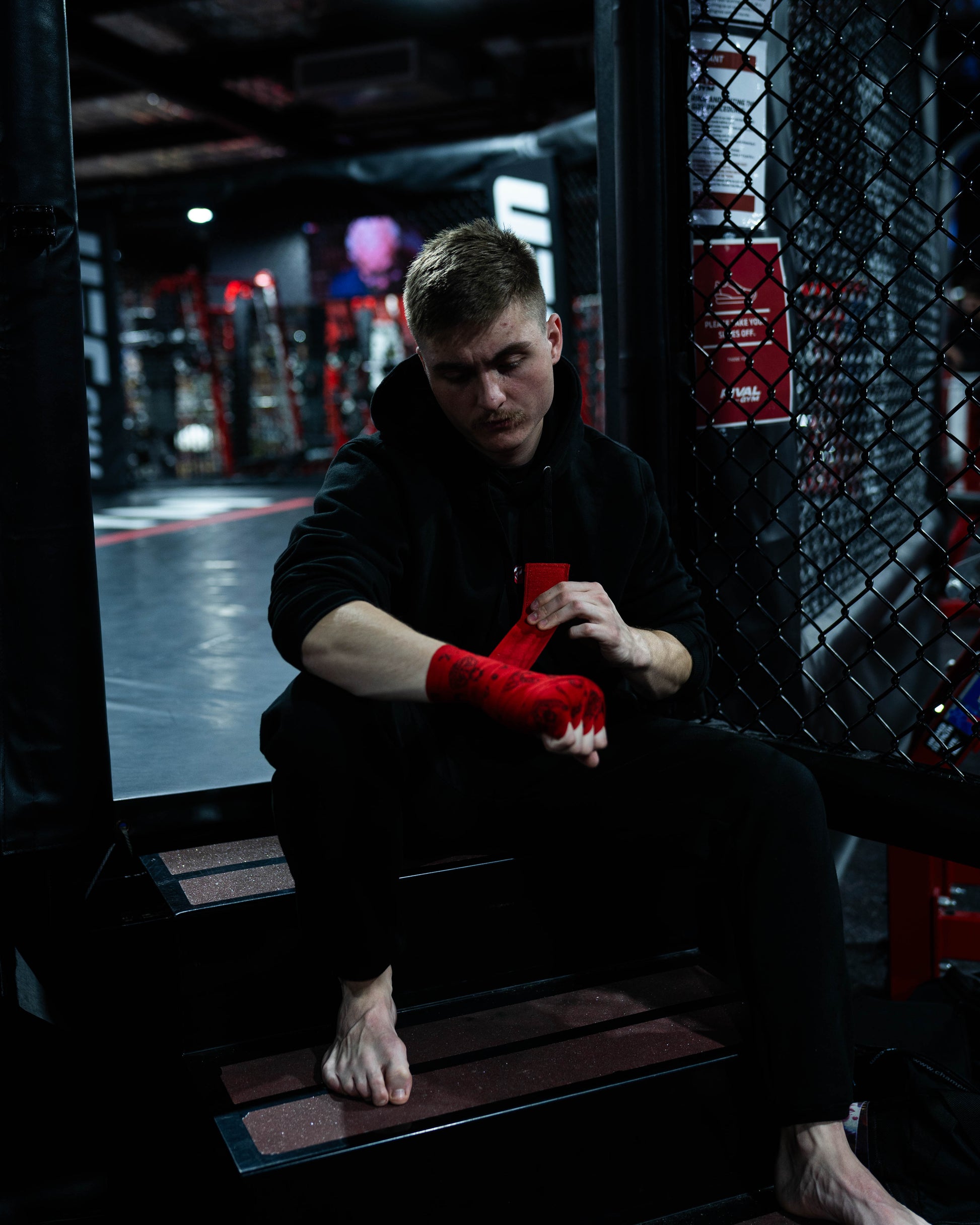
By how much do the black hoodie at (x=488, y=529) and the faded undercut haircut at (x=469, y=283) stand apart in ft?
0.48

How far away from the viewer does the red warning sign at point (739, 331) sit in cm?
180

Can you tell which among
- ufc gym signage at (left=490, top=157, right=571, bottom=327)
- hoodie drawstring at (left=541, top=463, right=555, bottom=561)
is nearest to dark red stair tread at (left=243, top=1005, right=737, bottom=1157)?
hoodie drawstring at (left=541, top=463, right=555, bottom=561)

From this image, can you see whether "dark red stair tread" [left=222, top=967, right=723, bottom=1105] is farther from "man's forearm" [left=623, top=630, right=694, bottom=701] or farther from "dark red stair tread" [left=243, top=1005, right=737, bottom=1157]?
"man's forearm" [left=623, top=630, right=694, bottom=701]

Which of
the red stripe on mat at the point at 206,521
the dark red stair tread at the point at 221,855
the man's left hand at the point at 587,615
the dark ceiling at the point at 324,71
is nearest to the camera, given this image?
the man's left hand at the point at 587,615

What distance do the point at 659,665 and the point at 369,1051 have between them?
2.08 ft

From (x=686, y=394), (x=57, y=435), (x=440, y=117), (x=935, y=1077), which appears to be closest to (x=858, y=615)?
(x=686, y=394)

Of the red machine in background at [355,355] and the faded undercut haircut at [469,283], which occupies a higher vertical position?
the red machine in background at [355,355]

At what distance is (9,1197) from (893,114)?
14.9ft

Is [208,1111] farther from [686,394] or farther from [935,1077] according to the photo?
[686,394]

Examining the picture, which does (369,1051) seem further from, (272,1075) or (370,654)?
(370,654)

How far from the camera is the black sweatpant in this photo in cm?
124

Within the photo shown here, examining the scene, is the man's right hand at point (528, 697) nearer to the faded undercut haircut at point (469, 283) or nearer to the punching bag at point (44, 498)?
the faded undercut haircut at point (469, 283)

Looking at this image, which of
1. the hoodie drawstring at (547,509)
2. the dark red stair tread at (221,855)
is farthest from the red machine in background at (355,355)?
the hoodie drawstring at (547,509)

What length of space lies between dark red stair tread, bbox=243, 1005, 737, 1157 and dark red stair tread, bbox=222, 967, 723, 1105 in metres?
0.04
